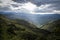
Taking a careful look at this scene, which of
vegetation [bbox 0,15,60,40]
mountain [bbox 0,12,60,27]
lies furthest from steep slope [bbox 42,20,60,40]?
mountain [bbox 0,12,60,27]

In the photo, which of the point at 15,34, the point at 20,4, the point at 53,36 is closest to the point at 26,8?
the point at 20,4

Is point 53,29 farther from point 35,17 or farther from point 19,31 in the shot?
point 19,31

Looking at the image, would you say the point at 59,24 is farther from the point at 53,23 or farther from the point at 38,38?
the point at 38,38

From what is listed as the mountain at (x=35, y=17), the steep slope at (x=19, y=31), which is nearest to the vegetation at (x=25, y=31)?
the steep slope at (x=19, y=31)

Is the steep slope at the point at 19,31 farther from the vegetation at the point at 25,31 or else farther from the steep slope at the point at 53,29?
the steep slope at the point at 53,29

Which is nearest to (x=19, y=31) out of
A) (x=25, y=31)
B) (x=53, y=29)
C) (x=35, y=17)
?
(x=25, y=31)

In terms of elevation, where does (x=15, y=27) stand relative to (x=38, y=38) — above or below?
above

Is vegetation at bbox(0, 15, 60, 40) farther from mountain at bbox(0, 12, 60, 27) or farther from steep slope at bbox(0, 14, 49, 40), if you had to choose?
mountain at bbox(0, 12, 60, 27)
